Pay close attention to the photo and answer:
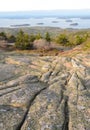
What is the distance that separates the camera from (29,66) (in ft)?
88.5

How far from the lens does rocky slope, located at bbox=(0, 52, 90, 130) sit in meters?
16.8

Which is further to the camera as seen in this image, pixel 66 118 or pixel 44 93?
pixel 44 93

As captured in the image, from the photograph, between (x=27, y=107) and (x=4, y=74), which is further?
(x=4, y=74)

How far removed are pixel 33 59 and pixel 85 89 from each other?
9.06 meters

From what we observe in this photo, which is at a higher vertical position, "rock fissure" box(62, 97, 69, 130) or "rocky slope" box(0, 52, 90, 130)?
"rocky slope" box(0, 52, 90, 130)

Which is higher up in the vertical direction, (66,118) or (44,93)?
(44,93)

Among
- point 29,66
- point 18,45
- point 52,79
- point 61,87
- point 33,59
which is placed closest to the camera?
point 61,87

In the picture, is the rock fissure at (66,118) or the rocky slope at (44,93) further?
the rocky slope at (44,93)

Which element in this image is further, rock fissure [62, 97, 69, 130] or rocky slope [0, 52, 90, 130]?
rocky slope [0, 52, 90, 130]

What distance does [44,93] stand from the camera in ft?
68.5

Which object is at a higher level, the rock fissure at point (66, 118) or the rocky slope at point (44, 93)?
the rocky slope at point (44, 93)

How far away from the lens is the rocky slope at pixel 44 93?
16844mm

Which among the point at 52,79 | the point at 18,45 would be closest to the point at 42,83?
the point at 52,79

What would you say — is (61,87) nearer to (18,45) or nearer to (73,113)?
(73,113)
